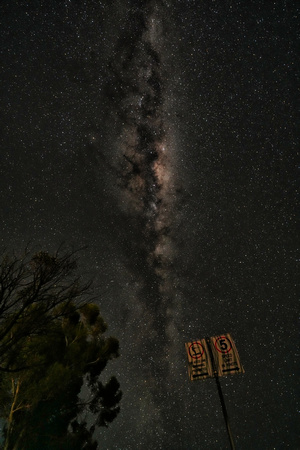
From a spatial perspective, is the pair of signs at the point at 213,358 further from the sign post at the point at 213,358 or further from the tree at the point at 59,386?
the tree at the point at 59,386

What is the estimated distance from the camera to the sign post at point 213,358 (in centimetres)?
888

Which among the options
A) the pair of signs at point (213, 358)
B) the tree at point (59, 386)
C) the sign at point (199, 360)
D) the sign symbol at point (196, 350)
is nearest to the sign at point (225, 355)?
the pair of signs at point (213, 358)

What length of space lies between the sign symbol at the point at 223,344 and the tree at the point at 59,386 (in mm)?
4455

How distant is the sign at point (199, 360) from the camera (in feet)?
29.6

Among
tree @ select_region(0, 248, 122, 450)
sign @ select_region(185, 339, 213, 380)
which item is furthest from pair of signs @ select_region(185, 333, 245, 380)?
tree @ select_region(0, 248, 122, 450)

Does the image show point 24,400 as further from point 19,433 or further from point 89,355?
point 89,355

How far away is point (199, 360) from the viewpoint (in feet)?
30.3

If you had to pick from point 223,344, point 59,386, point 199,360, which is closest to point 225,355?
point 223,344

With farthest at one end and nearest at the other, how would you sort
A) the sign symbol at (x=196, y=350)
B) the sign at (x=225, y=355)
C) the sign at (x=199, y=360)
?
1. the sign symbol at (x=196, y=350)
2. the sign at (x=199, y=360)
3. the sign at (x=225, y=355)

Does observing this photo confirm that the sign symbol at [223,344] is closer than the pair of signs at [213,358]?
No

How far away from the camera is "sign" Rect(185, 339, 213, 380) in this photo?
902 centimetres

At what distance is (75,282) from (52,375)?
4789mm

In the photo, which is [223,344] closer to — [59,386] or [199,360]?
[199,360]

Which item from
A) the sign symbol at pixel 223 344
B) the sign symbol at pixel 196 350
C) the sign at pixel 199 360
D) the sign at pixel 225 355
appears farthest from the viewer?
the sign symbol at pixel 196 350
